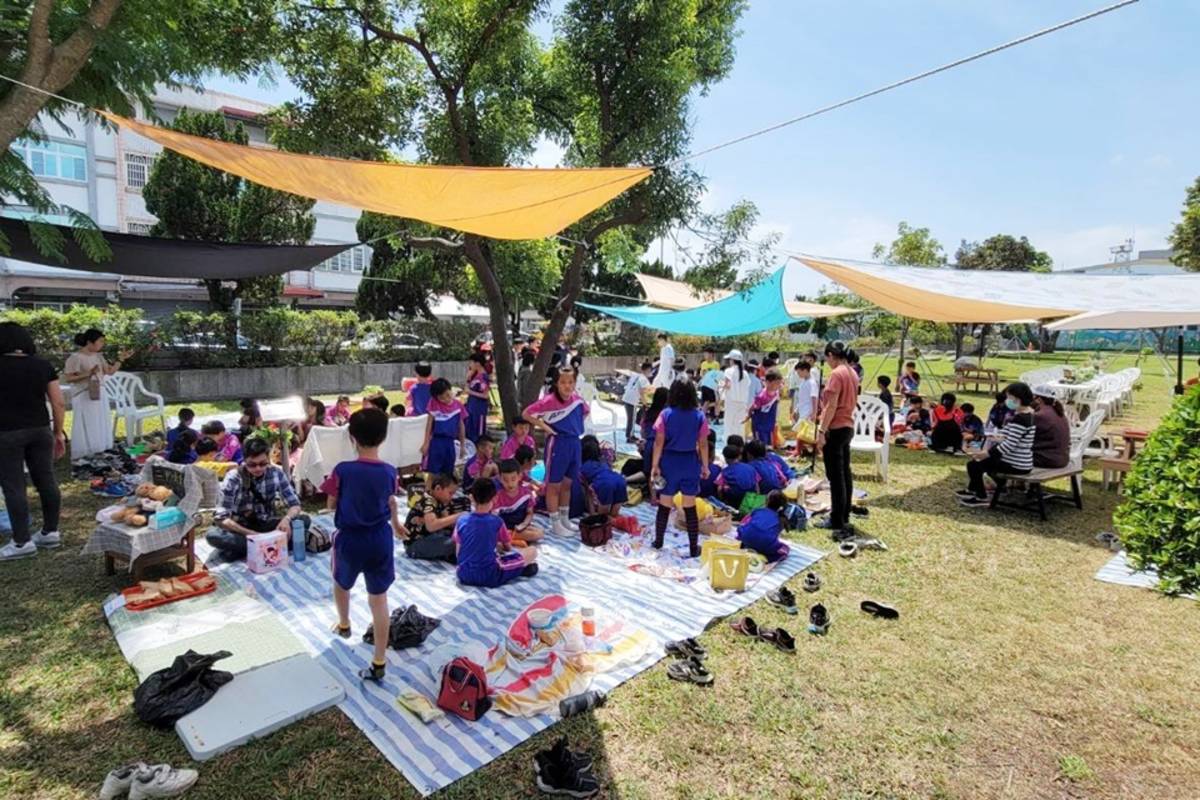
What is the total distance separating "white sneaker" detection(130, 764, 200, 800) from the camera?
7.58ft

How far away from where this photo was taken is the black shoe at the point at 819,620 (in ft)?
12.6

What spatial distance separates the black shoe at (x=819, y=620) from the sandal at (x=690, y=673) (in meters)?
0.90

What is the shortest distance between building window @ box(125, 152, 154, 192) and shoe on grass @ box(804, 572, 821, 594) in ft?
96.6

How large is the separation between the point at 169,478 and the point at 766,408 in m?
6.61

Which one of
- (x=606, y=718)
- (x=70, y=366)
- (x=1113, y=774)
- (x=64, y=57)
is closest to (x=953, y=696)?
(x=1113, y=774)

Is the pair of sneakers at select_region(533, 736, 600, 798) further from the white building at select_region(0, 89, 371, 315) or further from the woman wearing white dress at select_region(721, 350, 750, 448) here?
the white building at select_region(0, 89, 371, 315)

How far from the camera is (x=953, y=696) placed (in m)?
3.21

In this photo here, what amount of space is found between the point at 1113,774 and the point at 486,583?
346cm

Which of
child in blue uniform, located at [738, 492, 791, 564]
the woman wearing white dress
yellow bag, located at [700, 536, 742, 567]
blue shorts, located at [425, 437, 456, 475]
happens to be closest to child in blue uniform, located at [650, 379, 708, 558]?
yellow bag, located at [700, 536, 742, 567]

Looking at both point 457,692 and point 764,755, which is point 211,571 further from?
point 764,755

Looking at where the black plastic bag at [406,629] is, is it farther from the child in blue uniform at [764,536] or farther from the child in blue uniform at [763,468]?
the child in blue uniform at [763,468]

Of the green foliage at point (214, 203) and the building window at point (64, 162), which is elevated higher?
the building window at point (64, 162)

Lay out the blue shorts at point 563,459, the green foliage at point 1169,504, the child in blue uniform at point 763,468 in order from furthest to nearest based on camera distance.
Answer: the child in blue uniform at point 763,468 → the blue shorts at point 563,459 → the green foliage at point 1169,504

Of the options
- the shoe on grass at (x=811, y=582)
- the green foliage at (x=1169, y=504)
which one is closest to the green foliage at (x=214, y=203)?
the shoe on grass at (x=811, y=582)
